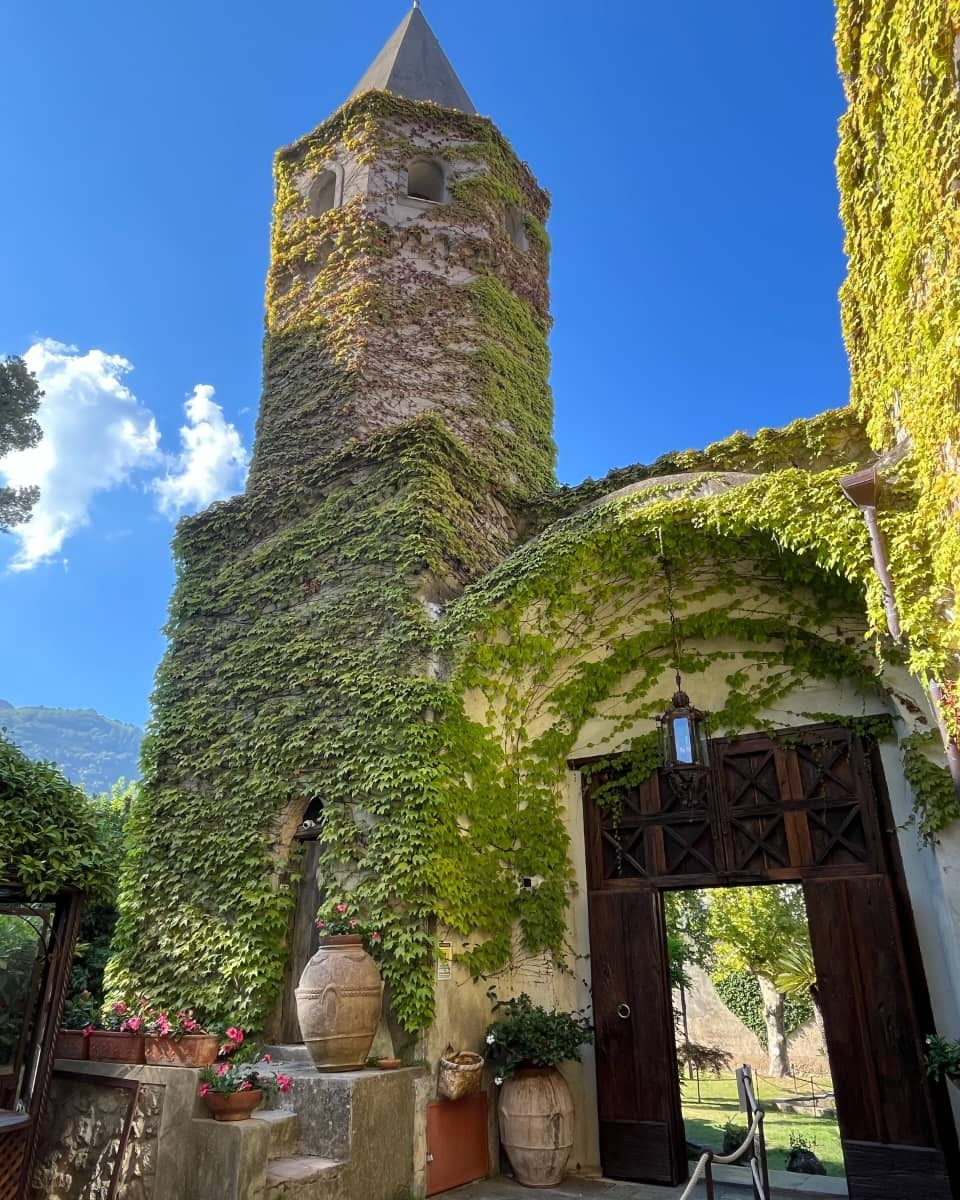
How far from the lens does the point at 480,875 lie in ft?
22.7

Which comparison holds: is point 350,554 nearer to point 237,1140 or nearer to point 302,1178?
point 237,1140

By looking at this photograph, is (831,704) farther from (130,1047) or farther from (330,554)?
(130,1047)

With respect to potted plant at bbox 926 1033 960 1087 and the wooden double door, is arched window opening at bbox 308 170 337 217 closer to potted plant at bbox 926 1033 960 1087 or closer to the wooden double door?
the wooden double door

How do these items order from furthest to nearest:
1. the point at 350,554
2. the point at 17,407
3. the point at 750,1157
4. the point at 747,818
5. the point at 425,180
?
the point at 17,407, the point at 425,180, the point at 350,554, the point at 747,818, the point at 750,1157

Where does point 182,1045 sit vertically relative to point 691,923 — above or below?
below

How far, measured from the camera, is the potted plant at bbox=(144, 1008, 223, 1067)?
488 cm

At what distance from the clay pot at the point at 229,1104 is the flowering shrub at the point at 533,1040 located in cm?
232

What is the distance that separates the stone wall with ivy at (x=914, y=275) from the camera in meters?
4.99

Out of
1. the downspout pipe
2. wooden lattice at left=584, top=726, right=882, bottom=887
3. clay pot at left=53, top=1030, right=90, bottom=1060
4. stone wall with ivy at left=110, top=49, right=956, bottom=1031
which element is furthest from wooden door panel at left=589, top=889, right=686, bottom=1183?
clay pot at left=53, top=1030, right=90, bottom=1060

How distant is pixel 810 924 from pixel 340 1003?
12.9 feet

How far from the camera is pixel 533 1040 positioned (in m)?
6.24

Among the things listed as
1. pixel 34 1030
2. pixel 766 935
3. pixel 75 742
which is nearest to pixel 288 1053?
pixel 34 1030

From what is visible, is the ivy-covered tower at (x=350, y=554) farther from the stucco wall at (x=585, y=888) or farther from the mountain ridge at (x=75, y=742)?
the mountain ridge at (x=75, y=742)

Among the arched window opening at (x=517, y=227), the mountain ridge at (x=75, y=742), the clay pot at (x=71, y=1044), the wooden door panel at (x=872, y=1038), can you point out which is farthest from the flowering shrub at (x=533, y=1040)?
the mountain ridge at (x=75, y=742)
